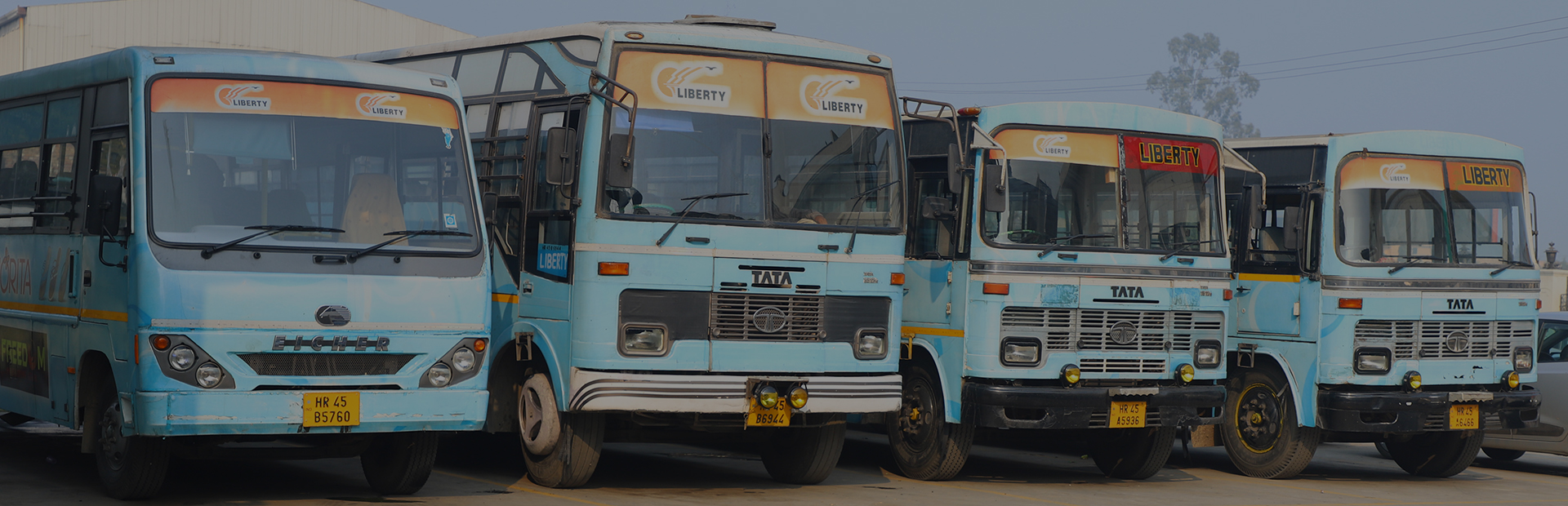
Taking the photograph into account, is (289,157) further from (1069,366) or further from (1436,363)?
(1436,363)

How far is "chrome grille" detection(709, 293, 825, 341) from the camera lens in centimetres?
1042

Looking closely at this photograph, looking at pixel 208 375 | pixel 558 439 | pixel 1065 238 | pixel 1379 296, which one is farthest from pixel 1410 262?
pixel 208 375

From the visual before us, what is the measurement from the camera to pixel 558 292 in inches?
406

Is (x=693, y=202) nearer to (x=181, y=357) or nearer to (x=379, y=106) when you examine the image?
(x=379, y=106)

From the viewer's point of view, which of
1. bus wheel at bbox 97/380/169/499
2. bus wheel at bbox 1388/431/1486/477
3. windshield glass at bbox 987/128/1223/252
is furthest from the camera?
bus wheel at bbox 1388/431/1486/477

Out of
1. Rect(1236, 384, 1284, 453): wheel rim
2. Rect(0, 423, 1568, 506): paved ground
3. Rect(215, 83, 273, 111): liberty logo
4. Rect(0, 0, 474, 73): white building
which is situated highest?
Rect(0, 0, 474, 73): white building

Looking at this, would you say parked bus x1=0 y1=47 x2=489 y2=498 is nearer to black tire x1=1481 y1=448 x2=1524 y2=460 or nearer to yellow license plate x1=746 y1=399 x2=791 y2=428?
yellow license plate x1=746 y1=399 x2=791 y2=428

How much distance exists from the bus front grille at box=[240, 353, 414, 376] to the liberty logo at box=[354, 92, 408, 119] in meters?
1.46

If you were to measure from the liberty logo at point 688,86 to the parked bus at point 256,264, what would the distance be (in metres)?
1.32

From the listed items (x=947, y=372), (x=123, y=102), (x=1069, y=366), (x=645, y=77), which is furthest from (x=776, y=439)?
(x=123, y=102)

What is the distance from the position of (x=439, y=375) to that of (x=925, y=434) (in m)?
4.33

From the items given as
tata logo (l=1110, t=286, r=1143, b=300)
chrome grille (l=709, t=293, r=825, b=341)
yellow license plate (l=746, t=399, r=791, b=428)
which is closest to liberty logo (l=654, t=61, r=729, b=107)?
chrome grille (l=709, t=293, r=825, b=341)

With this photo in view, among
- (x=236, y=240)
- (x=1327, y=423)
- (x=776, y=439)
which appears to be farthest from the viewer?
(x=1327, y=423)

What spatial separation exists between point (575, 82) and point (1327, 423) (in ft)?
21.9
